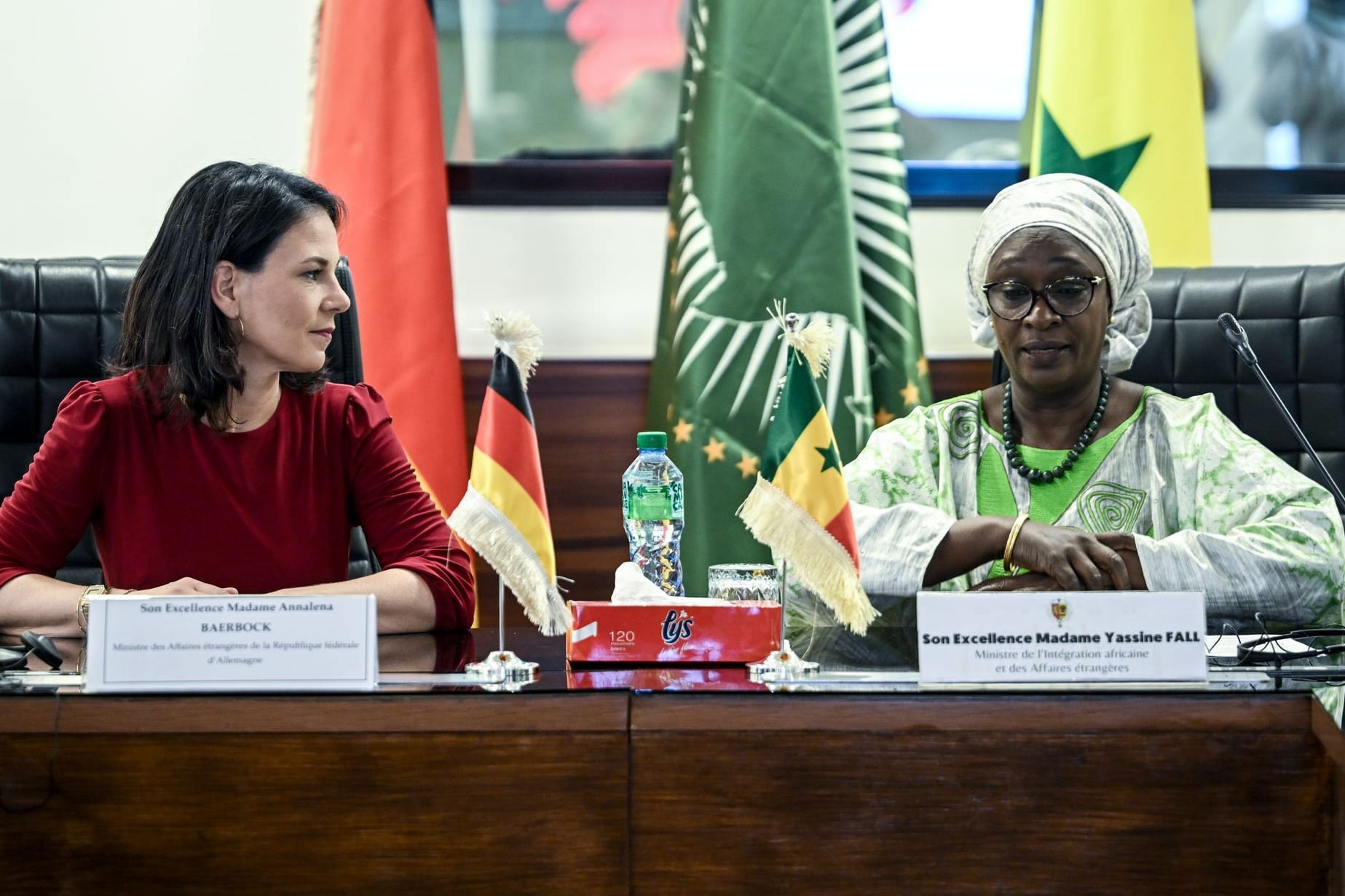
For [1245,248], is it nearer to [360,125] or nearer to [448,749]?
[360,125]

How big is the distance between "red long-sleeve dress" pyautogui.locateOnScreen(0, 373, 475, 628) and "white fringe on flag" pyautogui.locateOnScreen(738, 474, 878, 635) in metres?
0.55

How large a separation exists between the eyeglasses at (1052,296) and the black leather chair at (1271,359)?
420mm

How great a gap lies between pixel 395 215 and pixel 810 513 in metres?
1.67

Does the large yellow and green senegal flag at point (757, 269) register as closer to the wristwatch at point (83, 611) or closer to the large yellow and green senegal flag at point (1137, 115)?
the large yellow and green senegal flag at point (1137, 115)

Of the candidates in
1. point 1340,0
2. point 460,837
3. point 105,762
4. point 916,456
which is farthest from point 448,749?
point 1340,0

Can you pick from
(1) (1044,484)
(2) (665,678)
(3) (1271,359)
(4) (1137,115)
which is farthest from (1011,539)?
(4) (1137,115)

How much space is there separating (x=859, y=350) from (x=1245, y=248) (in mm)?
1144

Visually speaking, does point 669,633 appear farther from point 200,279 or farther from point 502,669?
point 200,279

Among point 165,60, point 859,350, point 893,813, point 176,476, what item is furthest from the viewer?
point 165,60

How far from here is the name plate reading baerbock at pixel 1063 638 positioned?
1211 millimetres

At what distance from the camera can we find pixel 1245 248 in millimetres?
3230

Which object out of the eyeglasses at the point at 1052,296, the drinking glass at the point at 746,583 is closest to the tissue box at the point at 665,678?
the drinking glass at the point at 746,583

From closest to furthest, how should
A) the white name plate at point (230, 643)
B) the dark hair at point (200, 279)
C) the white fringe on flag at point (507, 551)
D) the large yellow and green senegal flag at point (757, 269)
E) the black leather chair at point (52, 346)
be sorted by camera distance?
the white name plate at point (230, 643), the white fringe on flag at point (507, 551), the dark hair at point (200, 279), the black leather chair at point (52, 346), the large yellow and green senegal flag at point (757, 269)

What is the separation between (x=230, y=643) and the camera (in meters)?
1.24
